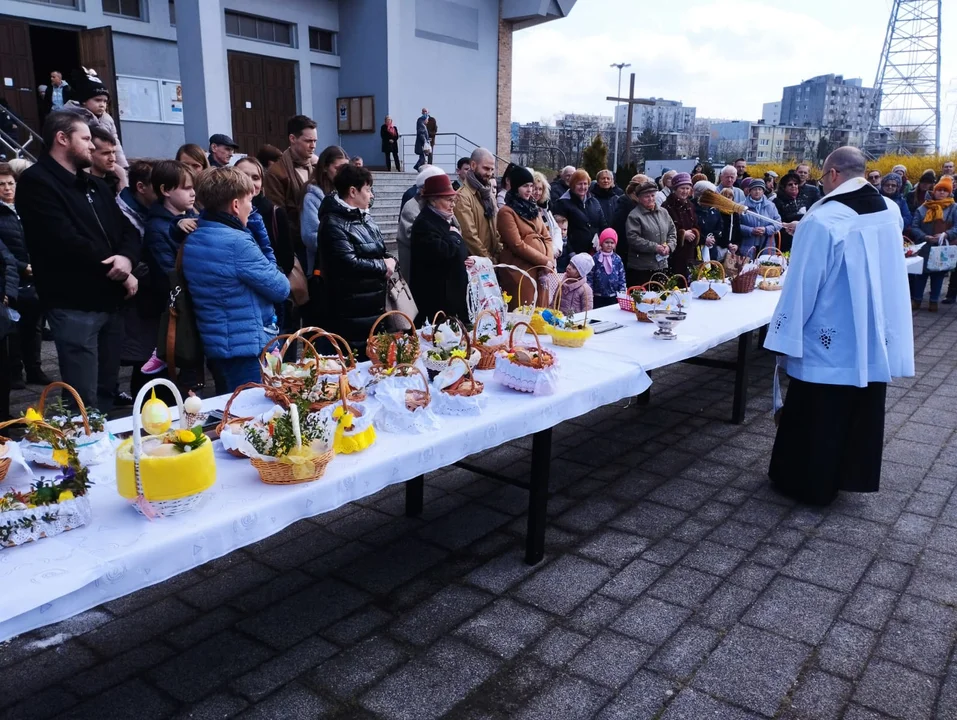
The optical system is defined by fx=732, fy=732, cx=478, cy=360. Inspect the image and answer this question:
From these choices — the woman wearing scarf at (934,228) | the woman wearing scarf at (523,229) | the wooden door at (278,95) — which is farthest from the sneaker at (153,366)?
the wooden door at (278,95)

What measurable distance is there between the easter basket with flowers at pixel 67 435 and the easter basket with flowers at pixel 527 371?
4.72 feet

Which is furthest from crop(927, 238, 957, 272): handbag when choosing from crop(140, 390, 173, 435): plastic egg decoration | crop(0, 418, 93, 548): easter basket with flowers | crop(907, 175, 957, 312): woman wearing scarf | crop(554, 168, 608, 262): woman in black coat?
crop(0, 418, 93, 548): easter basket with flowers

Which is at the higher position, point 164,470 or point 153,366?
point 164,470

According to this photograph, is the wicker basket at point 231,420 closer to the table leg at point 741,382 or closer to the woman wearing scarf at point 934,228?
the table leg at point 741,382

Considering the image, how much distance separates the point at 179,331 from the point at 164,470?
61.0 inches

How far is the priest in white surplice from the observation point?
3.46m

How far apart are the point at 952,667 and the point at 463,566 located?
1808 millimetres

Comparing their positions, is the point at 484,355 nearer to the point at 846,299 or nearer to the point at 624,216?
the point at 846,299

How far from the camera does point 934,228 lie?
947cm

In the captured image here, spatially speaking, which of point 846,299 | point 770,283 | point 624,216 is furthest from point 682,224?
point 846,299

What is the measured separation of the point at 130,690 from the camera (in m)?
2.36

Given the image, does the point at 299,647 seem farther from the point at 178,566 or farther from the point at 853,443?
the point at 853,443

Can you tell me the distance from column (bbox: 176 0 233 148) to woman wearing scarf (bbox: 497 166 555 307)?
25.4ft

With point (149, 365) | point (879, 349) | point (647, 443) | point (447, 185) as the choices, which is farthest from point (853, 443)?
point (149, 365)
